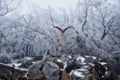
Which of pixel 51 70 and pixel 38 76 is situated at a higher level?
pixel 51 70

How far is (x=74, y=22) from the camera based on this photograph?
70.8 feet

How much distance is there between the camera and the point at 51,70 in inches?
397

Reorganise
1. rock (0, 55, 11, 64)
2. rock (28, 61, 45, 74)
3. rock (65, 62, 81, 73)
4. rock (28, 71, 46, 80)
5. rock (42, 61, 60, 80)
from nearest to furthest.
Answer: rock (28, 71, 46, 80), rock (42, 61, 60, 80), rock (28, 61, 45, 74), rock (65, 62, 81, 73), rock (0, 55, 11, 64)

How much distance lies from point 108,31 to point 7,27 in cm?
981

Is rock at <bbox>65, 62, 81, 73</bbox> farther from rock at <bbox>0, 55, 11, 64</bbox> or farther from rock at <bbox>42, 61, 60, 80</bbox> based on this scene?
rock at <bbox>0, 55, 11, 64</bbox>

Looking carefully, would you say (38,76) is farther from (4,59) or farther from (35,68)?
(4,59)

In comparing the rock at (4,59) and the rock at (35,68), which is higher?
the rock at (4,59)

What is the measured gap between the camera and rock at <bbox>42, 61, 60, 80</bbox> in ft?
32.7

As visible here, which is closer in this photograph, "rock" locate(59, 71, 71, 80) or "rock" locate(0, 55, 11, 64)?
"rock" locate(59, 71, 71, 80)

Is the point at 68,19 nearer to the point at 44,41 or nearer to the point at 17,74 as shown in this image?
A: the point at 44,41

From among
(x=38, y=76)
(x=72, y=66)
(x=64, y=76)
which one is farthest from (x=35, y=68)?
(x=72, y=66)

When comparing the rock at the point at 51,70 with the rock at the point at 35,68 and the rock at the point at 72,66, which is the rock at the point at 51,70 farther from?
the rock at the point at 72,66

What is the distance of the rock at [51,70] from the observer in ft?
32.7

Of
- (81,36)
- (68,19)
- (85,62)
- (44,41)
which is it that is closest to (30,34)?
(44,41)
